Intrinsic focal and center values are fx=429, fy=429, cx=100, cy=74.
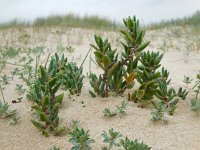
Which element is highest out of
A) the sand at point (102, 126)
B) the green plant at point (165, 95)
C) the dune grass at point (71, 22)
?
the dune grass at point (71, 22)

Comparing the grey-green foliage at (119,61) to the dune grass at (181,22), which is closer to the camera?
the grey-green foliage at (119,61)

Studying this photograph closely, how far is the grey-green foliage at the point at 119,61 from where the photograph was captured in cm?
335

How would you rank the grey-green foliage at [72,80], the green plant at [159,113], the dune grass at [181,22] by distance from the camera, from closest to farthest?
the green plant at [159,113], the grey-green foliage at [72,80], the dune grass at [181,22]

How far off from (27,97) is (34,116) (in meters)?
0.36

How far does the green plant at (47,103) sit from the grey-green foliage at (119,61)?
45cm

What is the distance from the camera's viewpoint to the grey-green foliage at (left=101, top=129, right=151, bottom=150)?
248cm

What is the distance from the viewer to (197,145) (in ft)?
9.05

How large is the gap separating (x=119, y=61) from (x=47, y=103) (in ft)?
2.48

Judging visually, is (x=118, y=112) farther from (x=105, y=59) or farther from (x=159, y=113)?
(x=105, y=59)

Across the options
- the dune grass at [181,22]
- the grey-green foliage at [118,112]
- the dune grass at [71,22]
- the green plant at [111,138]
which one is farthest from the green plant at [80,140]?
the dune grass at [181,22]

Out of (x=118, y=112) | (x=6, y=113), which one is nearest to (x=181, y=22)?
(x=118, y=112)

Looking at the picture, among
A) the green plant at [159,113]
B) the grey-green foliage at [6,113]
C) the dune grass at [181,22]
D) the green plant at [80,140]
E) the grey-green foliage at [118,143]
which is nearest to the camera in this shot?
the grey-green foliage at [118,143]

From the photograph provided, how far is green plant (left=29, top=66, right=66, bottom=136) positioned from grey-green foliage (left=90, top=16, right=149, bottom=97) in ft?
1.47

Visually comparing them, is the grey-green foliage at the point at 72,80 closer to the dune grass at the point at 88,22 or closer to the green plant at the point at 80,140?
the green plant at the point at 80,140
